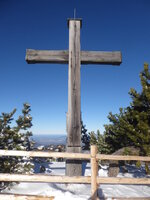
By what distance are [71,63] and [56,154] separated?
8.56 ft

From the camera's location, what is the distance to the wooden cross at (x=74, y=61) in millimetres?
4684

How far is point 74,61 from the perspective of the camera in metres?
5.16

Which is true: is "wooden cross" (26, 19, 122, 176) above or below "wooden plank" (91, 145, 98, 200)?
above

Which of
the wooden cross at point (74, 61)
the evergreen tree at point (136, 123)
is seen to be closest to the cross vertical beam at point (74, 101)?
the wooden cross at point (74, 61)

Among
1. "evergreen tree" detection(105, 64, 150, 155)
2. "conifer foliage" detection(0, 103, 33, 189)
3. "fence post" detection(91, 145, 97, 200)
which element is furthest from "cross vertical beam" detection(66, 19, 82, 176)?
"evergreen tree" detection(105, 64, 150, 155)

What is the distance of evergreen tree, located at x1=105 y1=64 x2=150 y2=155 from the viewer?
7656 millimetres

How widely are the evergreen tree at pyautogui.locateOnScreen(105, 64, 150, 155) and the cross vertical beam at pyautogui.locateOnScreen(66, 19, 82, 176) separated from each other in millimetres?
4015

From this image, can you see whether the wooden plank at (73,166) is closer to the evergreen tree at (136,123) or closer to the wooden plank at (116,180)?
the wooden plank at (116,180)

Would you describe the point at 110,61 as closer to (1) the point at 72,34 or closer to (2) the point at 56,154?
(1) the point at 72,34

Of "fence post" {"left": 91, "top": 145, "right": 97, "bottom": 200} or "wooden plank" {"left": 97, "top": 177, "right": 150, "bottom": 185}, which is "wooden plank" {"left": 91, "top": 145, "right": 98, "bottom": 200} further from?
"wooden plank" {"left": 97, "top": 177, "right": 150, "bottom": 185}

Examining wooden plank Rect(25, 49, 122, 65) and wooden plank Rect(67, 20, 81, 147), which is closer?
wooden plank Rect(67, 20, 81, 147)

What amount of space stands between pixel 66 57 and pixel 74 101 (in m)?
1.42

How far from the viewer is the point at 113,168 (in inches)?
298

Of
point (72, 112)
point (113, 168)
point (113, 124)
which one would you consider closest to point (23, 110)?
point (113, 124)
